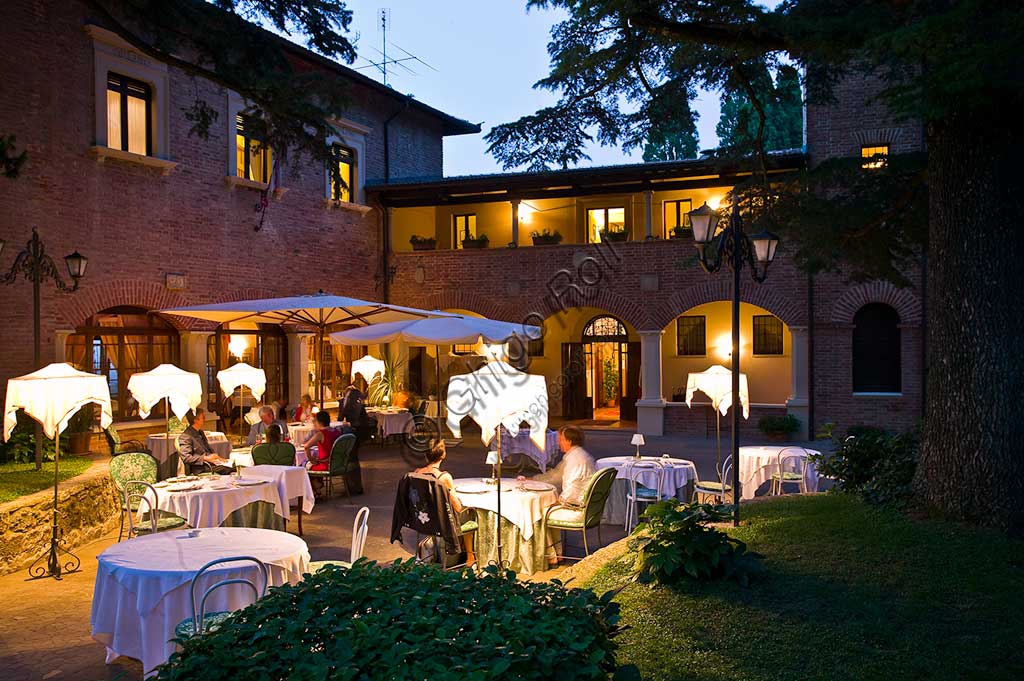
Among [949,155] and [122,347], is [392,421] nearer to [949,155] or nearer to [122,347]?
[122,347]

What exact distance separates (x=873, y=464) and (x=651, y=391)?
35.9 feet

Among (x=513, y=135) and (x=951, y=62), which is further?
(x=513, y=135)

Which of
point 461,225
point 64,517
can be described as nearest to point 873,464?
point 64,517

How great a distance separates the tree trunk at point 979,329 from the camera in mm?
6527

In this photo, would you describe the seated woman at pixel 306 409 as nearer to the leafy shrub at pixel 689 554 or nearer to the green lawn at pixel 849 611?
the green lawn at pixel 849 611

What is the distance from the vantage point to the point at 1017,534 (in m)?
6.38

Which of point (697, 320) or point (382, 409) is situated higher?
point (697, 320)

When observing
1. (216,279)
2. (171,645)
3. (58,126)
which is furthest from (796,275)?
(171,645)

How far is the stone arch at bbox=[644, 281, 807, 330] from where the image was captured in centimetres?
1827

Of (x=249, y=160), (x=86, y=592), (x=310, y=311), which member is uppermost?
(x=249, y=160)

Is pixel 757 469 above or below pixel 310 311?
below

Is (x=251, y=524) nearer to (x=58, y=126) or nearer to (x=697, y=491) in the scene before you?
(x=697, y=491)

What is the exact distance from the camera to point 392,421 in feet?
57.8

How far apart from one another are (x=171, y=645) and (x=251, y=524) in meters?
3.46
